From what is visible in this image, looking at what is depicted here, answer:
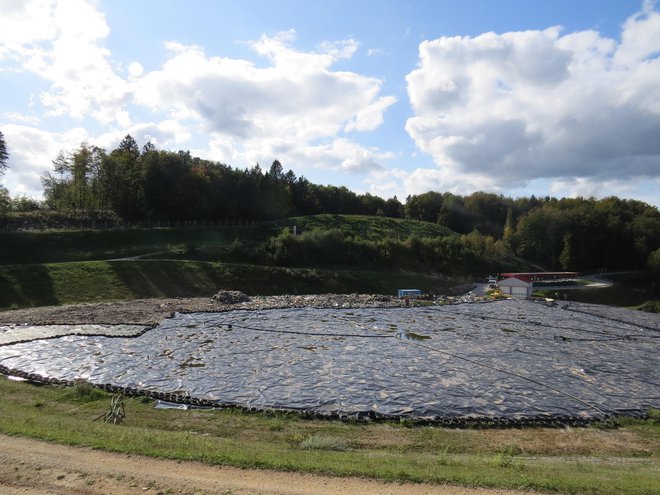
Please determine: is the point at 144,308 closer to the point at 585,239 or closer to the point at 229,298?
the point at 229,298

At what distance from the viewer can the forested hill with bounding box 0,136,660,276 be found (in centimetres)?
6744

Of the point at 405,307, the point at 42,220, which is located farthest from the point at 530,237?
the point at 42,220

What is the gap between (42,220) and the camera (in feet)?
196

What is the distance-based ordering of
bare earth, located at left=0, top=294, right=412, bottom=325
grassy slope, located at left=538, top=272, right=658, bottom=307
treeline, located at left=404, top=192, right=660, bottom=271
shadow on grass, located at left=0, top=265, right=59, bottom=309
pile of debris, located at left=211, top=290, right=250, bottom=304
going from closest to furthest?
bare earth, located at left=0, top=294, right=412, bottom=325
shadow on grass, located at left=0, top=265, right=59, bottom=309
pile of debris, located at left=211, top=290, right=250, bottom=304
grassy slope, located at left=538, top=272, right=658, bottom=307
treeline, located at left=404, top=192, right=660, bottom=271

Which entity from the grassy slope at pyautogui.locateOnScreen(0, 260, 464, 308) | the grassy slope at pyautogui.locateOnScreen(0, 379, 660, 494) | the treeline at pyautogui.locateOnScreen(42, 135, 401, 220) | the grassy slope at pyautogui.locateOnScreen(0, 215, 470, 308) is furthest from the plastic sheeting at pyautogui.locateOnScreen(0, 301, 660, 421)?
the treeline at pyautogui.locateOnScreen(42, 135, 401, 220)

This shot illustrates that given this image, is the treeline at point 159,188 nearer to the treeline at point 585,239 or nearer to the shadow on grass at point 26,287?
the shadow on grass at point 26,287

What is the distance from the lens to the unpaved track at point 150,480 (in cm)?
743

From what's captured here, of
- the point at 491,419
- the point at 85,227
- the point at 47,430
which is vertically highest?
the point at 85,227

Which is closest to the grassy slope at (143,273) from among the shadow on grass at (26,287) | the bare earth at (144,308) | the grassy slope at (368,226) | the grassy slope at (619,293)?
the shadow on grass at (26,287)

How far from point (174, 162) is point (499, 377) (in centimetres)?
6160

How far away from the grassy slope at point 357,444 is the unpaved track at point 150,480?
11.7 inches

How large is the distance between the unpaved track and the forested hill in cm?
5910

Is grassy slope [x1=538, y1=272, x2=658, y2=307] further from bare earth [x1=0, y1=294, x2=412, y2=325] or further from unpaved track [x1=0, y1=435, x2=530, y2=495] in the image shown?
unpaved track [x1=0, y1=435, x2=530, y2=495]

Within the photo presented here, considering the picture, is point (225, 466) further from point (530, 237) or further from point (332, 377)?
point (530, 237)
